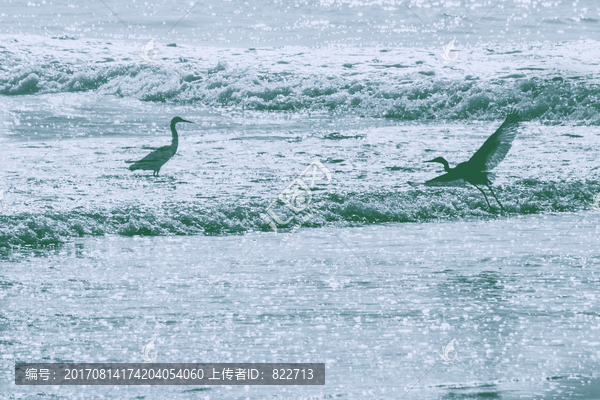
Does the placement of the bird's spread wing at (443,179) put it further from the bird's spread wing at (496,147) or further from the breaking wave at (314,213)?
the bird's spread wing at (496,147)

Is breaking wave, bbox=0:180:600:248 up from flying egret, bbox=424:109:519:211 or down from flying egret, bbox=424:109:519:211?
down

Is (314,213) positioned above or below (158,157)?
below

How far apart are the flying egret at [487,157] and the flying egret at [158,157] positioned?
5.45 ft

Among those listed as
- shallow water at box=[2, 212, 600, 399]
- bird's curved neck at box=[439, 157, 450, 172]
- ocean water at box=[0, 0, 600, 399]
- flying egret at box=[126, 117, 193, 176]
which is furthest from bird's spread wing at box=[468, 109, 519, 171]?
flying egret at box=[126, 117, 193, 176]

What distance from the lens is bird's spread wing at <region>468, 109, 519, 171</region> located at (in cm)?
366

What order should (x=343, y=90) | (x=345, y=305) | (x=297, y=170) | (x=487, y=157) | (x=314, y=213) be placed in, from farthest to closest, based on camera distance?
(x=343, y=90) → (x=297, y=170) → (x=314, y=213) → (x=487, y=157) → (x=345, y=305)

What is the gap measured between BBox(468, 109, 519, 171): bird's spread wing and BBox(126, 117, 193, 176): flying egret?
1.79m

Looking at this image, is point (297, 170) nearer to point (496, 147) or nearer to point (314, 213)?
point (314, 213)

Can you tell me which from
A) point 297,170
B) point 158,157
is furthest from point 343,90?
point 158,157

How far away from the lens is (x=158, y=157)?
4.27m

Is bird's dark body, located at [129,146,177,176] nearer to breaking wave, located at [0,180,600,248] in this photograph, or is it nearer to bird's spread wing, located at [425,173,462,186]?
breaking wave, located at [0,180,600,248]

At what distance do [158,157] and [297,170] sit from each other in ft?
2.92

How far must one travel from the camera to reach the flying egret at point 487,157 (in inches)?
145

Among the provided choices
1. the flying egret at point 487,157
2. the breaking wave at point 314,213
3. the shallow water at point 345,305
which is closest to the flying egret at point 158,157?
the breaking wave at point 314,213
